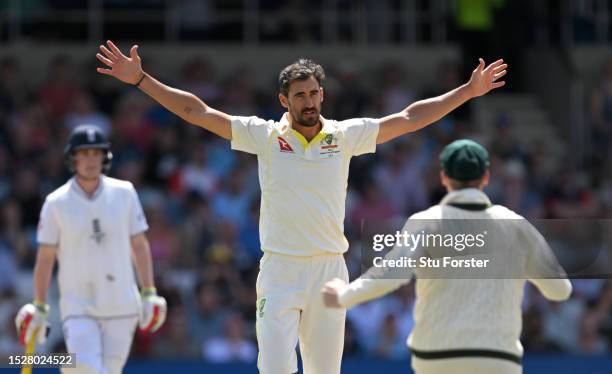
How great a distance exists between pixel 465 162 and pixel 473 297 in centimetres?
65

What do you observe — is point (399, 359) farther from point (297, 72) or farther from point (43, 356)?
point (297, 72)

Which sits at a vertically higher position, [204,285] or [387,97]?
[387,97]

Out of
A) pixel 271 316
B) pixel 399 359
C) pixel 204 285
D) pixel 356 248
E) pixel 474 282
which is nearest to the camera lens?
pixel 474 282

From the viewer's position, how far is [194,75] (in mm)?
15820

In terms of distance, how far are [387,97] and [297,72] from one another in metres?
8.70

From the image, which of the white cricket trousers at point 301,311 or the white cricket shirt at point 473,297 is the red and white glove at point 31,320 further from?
the white cricket shirt at point 473,297

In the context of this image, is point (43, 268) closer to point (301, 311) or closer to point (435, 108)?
point (301, 311)

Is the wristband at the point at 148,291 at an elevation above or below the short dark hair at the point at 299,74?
below

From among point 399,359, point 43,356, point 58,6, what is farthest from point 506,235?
point 58,6

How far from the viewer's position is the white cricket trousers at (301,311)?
7.36 metres

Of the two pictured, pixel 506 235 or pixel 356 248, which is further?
pixel 356 248

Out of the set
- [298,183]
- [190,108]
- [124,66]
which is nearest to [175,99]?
[190,108]

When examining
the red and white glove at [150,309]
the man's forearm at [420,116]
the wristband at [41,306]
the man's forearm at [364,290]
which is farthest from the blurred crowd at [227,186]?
the man's forearm at [364,290]

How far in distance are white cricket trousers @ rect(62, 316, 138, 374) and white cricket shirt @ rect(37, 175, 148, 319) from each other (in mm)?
Result: 61
